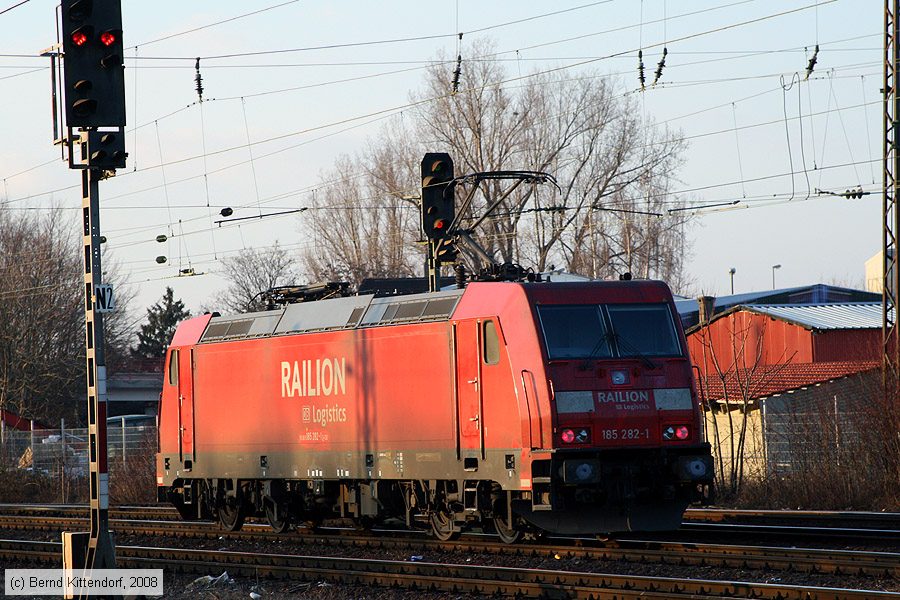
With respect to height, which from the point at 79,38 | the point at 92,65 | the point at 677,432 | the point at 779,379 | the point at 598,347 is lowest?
the point at 677,432

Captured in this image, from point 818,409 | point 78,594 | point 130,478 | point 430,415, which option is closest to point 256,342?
point 430,415

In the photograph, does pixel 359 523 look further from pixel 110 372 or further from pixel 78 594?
pixel 110 372

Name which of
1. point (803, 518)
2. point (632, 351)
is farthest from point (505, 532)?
point (803, 518)

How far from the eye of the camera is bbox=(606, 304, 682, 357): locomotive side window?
641 inches

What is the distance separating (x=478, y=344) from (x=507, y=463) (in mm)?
1596

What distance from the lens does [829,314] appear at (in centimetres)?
4416

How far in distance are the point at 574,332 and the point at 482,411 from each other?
1569mm

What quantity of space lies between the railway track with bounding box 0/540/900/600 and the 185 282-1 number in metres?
2.15

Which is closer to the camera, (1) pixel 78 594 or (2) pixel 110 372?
(1) pixel 78 594

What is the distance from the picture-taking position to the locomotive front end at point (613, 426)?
1541 centimetres

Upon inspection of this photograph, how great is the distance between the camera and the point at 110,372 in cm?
7062

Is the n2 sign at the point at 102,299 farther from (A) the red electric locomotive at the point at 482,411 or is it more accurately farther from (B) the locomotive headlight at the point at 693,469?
(B) the locomotive headlight at the point at 693,469

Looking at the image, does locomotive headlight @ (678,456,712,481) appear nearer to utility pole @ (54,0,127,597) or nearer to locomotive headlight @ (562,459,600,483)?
locomotive headlight @ (562,459,600,483)

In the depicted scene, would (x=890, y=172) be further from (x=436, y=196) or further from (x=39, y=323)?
(x=39, y=323)
